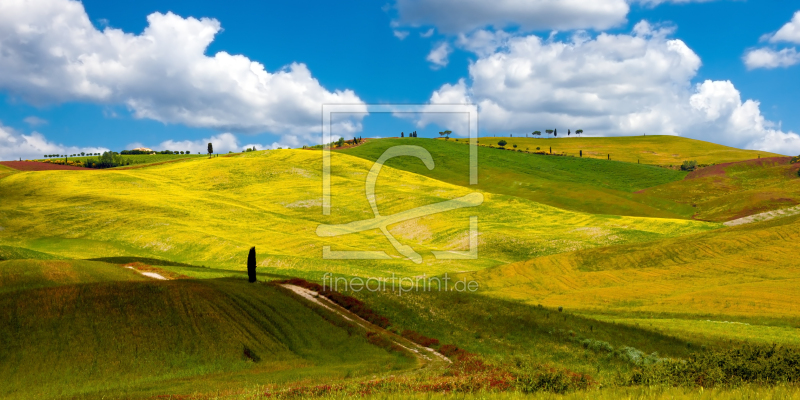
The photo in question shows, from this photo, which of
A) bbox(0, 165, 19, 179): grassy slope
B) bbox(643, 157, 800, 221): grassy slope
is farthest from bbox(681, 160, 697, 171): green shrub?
bbox(0, 165, 19, 179): grassy slope

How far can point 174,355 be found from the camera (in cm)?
2792

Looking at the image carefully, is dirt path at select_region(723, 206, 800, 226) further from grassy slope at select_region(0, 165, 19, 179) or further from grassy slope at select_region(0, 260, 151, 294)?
grassy slope at select_region(0, 165, 19, 179)

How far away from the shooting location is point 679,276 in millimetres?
57031

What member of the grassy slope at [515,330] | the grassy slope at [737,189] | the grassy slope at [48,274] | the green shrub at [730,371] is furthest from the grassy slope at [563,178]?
the grassy slope at [48,274]

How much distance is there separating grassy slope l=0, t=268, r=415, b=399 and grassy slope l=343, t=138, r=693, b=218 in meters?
100

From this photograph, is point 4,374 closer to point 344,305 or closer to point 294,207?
point 344,305

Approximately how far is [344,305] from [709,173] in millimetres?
154602

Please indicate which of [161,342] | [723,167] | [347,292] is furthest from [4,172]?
[723,167]

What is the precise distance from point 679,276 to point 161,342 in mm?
50508

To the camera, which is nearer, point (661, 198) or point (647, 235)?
point (647, 235)

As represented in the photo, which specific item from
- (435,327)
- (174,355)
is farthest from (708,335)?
(174,355)

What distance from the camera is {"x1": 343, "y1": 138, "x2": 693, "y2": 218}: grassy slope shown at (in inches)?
4948

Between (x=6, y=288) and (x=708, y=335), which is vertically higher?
(x=6, y=288)

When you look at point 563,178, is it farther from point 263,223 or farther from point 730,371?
point 730,371
